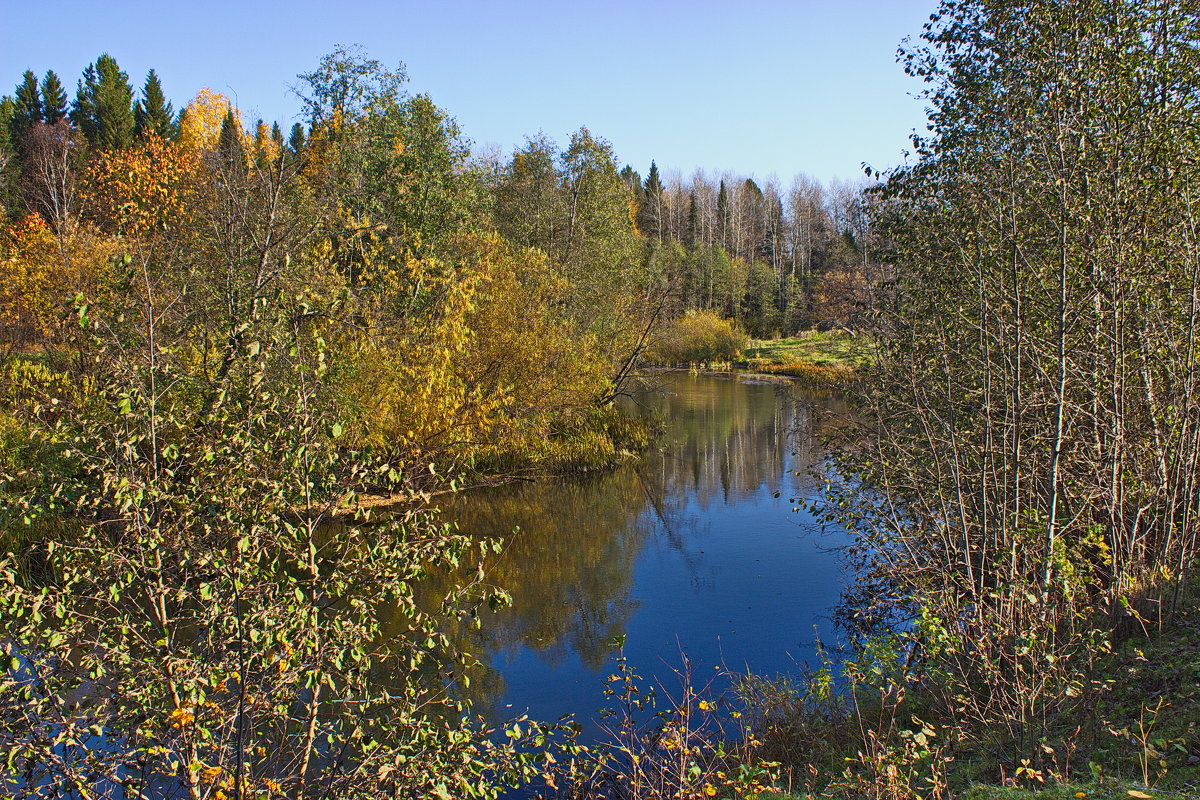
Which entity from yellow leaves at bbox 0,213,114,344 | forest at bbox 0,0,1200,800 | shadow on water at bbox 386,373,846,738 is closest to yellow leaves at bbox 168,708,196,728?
forest at bbox 0,0,1200,800

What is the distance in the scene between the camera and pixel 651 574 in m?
12.3

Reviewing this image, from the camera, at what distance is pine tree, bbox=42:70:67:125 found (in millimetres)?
47156

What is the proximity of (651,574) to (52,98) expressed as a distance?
51730 mm

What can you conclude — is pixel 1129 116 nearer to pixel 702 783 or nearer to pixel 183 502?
pixel 702 783

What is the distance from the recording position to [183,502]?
12.5ft

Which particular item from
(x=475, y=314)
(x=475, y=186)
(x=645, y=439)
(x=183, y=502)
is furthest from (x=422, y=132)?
(x=183, y=502)

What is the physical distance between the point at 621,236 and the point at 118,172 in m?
19.2

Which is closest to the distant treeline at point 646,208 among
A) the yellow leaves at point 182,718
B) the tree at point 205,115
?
the tree at point 205,115

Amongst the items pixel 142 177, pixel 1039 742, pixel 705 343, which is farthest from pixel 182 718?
pixel 705 343

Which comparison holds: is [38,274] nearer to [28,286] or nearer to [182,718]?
[28,286]

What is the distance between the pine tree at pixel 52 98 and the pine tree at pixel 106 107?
1077 millimetres

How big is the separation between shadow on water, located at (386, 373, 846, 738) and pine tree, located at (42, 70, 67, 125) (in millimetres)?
45949

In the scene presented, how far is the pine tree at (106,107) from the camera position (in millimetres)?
41344

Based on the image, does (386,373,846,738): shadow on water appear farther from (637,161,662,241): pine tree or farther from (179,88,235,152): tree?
(637,161,662,241): pine tree
